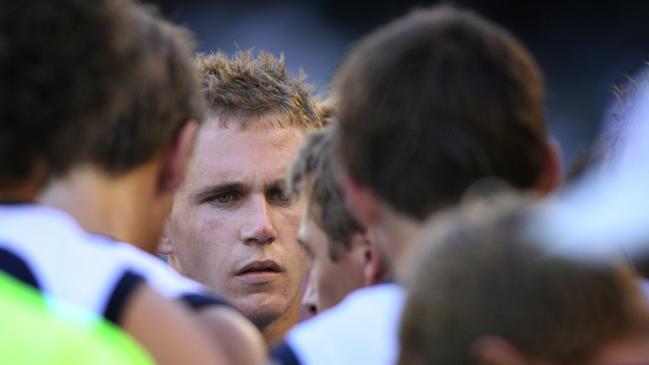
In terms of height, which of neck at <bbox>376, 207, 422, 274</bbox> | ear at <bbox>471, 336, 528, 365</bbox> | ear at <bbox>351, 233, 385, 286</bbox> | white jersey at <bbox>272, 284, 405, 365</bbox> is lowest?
ear at <bbox>471, 336, 528, 365</bbox>

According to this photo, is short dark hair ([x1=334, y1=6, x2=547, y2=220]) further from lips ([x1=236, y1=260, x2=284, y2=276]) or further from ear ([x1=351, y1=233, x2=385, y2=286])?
lips ([x1=236, y1=260, x2=284, y2=276])

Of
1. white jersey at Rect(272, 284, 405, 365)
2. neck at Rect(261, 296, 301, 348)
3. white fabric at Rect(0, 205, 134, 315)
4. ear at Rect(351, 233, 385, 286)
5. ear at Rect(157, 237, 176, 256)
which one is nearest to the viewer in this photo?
white fabric at Rect(0, 205, 134, 315)

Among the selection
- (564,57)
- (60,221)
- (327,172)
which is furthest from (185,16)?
(60,221)

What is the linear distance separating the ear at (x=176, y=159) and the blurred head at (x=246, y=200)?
2.08 m

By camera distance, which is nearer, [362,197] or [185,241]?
[362,197]

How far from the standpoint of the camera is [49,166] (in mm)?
2113

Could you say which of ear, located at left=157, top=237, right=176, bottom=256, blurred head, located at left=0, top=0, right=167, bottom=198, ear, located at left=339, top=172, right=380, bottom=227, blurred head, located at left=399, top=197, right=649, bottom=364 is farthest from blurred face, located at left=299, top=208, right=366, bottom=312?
ear, located at left=157, top=237, right=176, bottom=256

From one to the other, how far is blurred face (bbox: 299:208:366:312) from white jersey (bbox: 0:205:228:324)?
70 cm

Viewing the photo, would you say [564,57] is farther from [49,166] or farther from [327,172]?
[49,166]

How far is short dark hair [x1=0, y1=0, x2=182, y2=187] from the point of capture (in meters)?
2.06

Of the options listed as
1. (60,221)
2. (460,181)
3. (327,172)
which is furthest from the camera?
(327,172)

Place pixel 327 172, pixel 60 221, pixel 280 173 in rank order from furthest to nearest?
pixel 280 173 < pixel 327 172 < pixel 60 221

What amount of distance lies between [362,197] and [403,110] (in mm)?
190

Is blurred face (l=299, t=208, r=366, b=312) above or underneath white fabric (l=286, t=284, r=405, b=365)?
above
